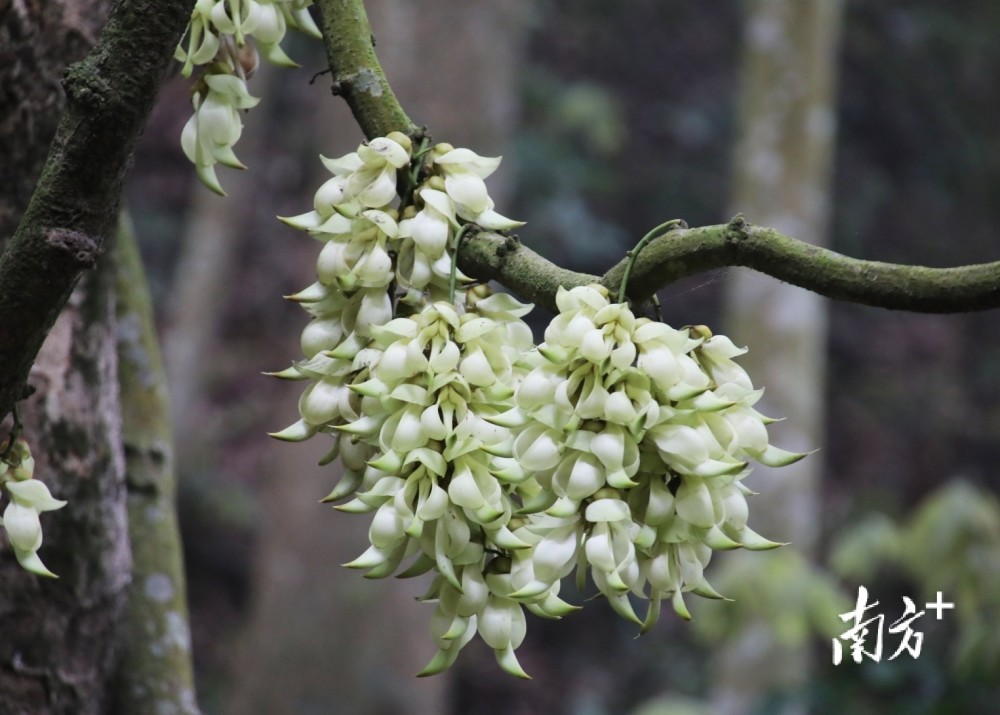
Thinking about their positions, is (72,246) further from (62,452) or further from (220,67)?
(62,452)

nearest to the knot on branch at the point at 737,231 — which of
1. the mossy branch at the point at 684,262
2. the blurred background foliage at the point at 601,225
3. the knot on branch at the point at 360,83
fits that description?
the mossy branch at the point at 684,262

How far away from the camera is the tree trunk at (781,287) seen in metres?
3.51

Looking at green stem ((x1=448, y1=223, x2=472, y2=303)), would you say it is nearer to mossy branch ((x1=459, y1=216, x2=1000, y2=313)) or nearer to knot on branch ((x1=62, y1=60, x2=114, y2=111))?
mossy branch ((x1=459, y1=216, x2=1000, y2=313))

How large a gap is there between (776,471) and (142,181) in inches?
196

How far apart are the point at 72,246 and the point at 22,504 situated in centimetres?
19

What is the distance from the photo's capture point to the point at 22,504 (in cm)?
80

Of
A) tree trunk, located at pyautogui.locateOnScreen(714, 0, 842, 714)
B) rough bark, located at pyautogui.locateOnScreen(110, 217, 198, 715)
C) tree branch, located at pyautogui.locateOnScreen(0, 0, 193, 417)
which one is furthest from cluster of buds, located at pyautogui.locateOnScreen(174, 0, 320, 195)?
tree trunk, located at pyautogui.locateOnScreen(714, 0, 842, 714)

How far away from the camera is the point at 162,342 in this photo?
6801mm

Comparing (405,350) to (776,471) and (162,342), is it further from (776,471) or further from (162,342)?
(162,342)

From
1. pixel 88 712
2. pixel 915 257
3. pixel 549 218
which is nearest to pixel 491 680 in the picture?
pixel 549 218

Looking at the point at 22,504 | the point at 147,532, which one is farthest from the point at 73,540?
the point at 22,504

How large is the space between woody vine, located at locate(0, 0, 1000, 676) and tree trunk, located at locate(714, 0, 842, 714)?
9.30 ft

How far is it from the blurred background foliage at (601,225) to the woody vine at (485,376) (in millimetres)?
3048

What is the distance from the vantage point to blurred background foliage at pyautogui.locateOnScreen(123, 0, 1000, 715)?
4.28 metres
